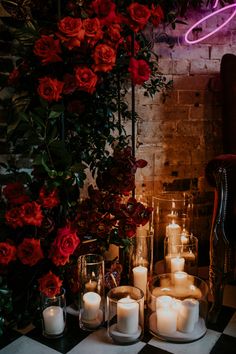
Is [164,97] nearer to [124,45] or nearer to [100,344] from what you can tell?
[124,45]

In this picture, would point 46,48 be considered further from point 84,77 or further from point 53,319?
point 53,319

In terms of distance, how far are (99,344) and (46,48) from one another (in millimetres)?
1130

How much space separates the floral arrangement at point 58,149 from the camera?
1426 millimetres

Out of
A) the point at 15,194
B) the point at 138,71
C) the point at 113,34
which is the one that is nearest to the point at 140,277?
the point at 15,194

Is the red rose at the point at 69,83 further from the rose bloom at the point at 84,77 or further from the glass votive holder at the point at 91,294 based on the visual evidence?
the glass votive holder at the point at 91,294

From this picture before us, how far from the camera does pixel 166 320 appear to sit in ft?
4.97

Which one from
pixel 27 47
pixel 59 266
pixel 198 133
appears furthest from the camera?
pixel 198 133

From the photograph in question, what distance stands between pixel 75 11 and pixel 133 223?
887 millimetres

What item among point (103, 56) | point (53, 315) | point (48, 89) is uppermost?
point (103, 56)

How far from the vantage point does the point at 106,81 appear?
194 centimetres

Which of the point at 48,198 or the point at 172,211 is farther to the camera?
the point at 172,211

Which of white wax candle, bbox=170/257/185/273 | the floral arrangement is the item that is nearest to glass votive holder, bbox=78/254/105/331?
the floral arrangement

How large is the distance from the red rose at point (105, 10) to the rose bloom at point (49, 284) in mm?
979

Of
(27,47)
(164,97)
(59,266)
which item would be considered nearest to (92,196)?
(59,266)
